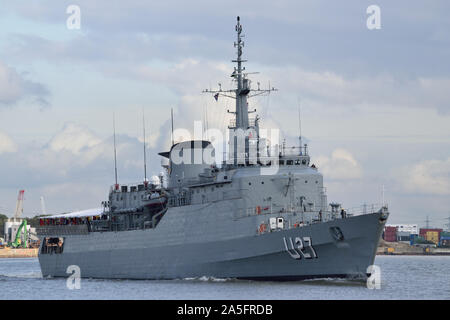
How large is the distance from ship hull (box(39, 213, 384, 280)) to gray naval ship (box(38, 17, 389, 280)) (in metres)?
0.04

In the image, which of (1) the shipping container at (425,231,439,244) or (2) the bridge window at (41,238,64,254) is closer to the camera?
(2) the bridge window at (41,238,64,254)

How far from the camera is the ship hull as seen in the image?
35.2 metres

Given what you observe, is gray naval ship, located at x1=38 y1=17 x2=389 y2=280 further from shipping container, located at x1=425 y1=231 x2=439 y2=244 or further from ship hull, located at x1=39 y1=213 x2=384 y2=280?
shipping container, located at x1=425 y1=231 x2=439 y2=244

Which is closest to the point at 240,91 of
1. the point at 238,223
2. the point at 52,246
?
the point at 238,223

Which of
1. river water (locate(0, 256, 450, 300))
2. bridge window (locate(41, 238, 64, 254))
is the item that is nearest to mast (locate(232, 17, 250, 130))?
river water (locate(0, 256, 450, 300))

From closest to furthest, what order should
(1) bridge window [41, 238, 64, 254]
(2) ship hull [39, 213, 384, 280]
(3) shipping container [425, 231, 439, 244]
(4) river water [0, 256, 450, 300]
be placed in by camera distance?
(4) river water [0, 256, 450, 300]
(2) ship hull [39, 213, 384, 280]
(1) bridge window [41, 238, 64, 254]
(3) shipping container [425, 231, 439, 244]

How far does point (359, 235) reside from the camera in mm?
35062

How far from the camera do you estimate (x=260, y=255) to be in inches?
1468

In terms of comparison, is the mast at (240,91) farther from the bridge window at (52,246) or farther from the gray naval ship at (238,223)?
the bridge window at (52,246)

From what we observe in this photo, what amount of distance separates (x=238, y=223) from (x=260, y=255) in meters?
1.99

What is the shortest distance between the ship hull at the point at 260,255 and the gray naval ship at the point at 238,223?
42 millimetres

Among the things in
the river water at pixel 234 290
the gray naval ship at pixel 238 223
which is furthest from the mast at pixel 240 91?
the river water at pixel 234 290

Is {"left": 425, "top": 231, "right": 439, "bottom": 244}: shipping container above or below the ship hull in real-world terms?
below
